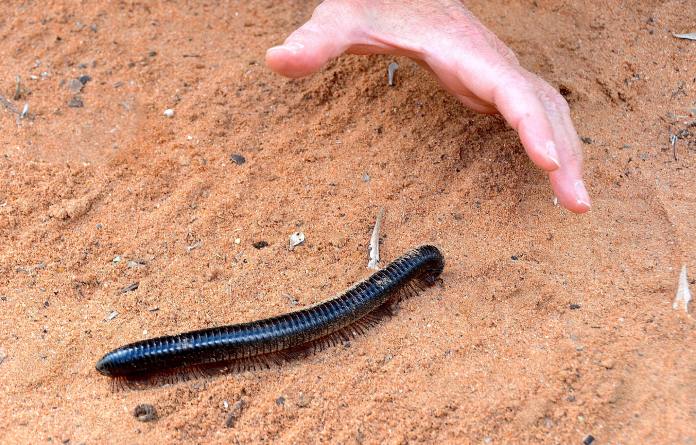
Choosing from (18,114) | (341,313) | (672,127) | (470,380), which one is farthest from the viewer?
(18,114)

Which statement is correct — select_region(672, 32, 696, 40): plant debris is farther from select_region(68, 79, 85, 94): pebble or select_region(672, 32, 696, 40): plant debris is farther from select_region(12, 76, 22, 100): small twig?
select_region(12, 76, 22, 100): small twig

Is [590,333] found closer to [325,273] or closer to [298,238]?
[325,273]

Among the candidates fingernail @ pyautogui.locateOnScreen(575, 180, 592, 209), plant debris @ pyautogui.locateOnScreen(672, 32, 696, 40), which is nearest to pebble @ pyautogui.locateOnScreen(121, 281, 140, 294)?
fingernail @ pyautogui.locateOnScreen(575, 180, 592, 209)

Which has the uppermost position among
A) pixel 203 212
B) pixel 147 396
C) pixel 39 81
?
pixel 39 81

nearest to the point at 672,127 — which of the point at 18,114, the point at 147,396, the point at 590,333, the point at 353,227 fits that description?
the point at 590,333

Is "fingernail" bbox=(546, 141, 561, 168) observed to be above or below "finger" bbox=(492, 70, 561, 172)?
below

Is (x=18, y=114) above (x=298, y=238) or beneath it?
above

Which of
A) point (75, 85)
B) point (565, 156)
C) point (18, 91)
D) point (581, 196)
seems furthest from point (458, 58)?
point (18, 91)
